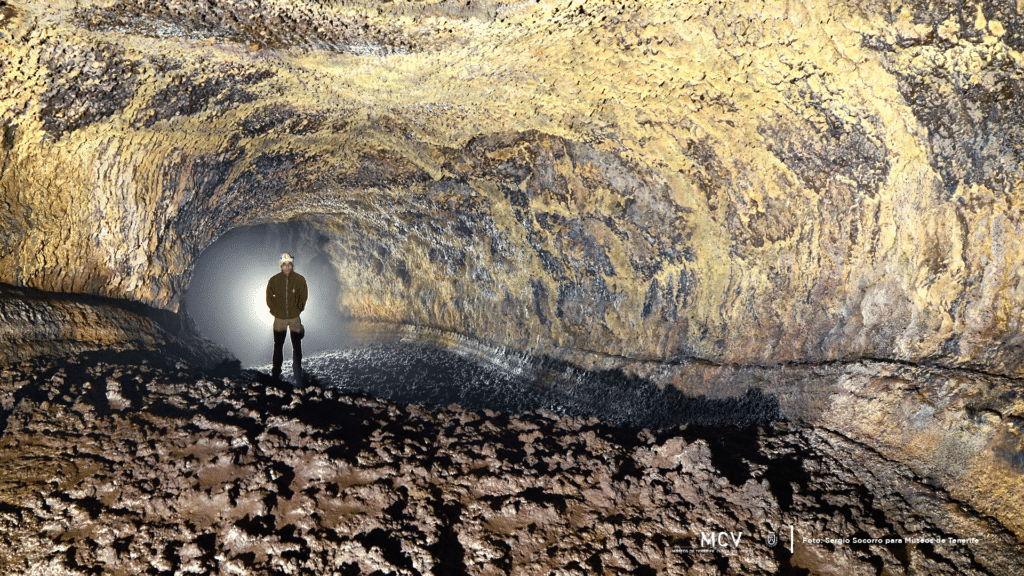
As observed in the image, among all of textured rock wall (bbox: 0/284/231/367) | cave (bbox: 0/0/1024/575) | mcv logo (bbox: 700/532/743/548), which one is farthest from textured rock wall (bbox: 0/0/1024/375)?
mcv logo (bbox: 700/532/743/548)

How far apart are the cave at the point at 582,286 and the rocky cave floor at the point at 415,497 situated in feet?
0.05

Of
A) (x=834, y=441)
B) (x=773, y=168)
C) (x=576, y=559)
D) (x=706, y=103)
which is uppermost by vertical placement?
(x=706, y=103)

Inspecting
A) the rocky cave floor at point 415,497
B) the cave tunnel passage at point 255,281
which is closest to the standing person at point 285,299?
the rocky cave floor at point 415,497

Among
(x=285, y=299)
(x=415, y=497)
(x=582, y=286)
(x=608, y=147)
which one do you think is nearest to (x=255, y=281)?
(x=285, y=299)

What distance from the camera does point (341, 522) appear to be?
2287mm

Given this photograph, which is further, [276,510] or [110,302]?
[110,302]

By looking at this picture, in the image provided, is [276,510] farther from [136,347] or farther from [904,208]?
[904,208]

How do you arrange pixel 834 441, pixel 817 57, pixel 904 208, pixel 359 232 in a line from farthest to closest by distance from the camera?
pixel 359 232
pixel 834 441
pixel 904 208
pixel 817 57

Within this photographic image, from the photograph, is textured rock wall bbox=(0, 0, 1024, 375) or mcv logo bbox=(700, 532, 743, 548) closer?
mcv logo bbox=(700, 532, 743, 548)

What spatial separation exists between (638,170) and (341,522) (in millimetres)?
2854

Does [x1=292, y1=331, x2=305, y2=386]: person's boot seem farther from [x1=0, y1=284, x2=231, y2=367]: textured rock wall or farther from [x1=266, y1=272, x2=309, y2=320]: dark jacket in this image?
[x1=0, y1=284, x2=231, y2=367]: textured rock wall

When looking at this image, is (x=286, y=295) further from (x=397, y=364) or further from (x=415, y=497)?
(x=415, y=497)

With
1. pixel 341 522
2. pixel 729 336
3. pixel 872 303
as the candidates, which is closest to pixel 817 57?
pixel 872 303

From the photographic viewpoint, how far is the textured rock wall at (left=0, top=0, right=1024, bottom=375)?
8.32ft
